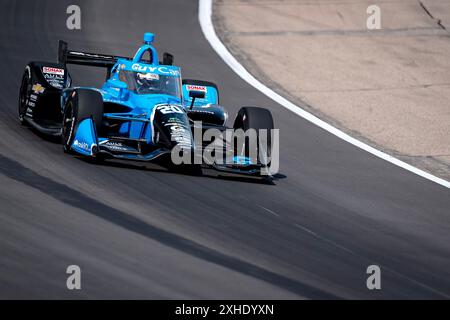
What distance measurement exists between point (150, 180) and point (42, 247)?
3413 millimetres

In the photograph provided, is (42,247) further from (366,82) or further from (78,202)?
(366,82)

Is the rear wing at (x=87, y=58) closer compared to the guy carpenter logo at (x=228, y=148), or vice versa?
the guy carpenter logo at (x=228, y=148)

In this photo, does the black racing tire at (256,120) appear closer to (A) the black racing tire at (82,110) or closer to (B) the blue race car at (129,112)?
(B) the blue race car at (129,112)

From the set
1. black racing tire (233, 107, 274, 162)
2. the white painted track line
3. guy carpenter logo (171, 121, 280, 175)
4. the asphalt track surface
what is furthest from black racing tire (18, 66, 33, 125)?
the white painted track line

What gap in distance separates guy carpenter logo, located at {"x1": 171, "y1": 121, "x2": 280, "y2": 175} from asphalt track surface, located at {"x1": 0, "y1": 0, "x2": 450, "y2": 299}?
0.27m

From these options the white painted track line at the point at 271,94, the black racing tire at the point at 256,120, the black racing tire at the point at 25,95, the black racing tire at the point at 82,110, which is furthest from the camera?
the white painted track line at the point at 271,94

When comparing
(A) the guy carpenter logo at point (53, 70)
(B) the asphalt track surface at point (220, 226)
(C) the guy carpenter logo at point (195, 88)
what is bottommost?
(B) the asphalt track surface at point (220, 226)

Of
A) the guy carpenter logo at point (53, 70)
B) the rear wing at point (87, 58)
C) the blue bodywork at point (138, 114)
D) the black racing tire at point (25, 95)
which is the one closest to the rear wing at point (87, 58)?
the rear wing at point (87, 58)

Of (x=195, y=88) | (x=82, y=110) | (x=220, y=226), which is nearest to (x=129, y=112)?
(x=82, y=110)

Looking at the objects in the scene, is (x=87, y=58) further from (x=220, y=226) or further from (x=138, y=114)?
(x=220, y=226)

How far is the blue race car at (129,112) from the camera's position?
12.7m

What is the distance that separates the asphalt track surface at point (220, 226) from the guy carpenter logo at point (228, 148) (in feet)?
0.88

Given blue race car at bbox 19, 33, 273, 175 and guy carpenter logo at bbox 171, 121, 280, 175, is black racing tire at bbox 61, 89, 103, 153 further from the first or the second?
guy carpenter logo at bbox 171, 121, 280, 175

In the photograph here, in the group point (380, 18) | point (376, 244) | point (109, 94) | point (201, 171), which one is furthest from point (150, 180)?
point (380, 18)
